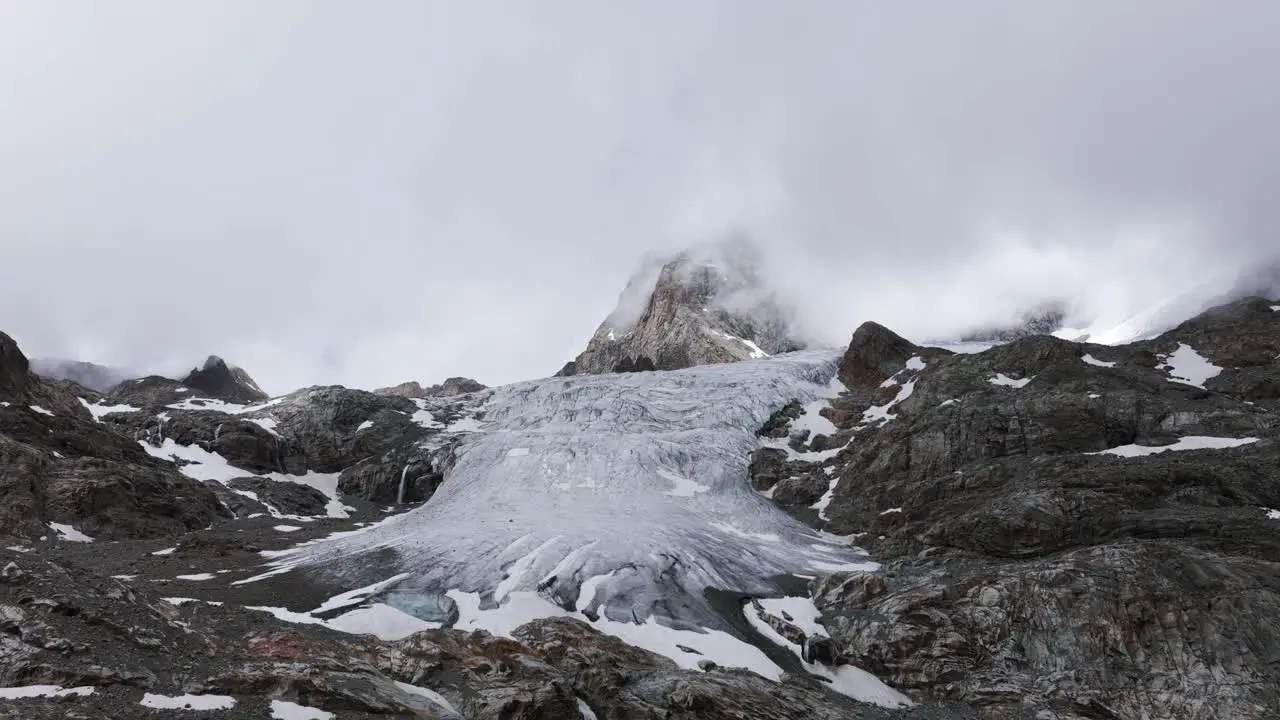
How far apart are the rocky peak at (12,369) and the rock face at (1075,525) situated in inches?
2327

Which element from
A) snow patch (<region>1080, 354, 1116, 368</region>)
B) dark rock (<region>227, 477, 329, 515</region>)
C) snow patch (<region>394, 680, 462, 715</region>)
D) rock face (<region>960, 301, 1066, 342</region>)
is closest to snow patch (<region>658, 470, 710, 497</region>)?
dark rock (<region>227, 477, 329, 515</region>)

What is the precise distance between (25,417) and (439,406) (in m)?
36.2

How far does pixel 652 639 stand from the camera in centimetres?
2680

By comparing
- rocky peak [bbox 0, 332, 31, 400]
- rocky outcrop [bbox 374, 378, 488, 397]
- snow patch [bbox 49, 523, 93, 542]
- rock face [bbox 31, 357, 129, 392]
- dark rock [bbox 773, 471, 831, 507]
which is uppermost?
rock face [bbox 31, 357, 129, 392]

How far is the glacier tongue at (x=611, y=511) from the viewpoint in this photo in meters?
32.2

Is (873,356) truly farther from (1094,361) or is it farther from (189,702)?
(189,702)

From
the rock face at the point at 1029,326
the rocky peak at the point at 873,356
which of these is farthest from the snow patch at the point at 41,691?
the rock face at the point at 1029,326

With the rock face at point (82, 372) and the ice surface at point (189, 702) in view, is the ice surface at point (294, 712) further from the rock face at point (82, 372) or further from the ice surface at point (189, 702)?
the rock face at point (82, 372)

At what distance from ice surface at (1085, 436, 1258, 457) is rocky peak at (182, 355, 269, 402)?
120 meters

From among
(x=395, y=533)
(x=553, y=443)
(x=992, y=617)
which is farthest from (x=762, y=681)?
(x=553, y=443)

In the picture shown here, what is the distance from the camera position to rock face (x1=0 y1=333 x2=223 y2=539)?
39.1 metres

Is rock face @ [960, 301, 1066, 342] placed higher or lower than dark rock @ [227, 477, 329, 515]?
higher

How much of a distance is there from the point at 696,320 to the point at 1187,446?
103 meters

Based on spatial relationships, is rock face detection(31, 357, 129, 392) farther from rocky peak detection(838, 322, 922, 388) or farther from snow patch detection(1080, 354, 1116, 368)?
snow patch detection(1080, 354, 1116, 368)
